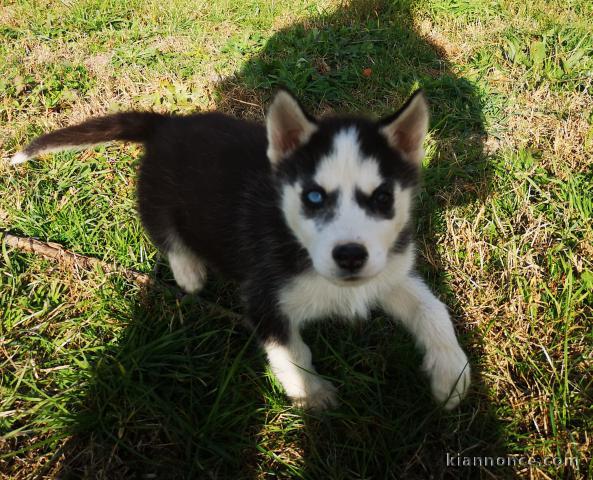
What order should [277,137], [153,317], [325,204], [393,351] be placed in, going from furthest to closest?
[153,317]
[393,351]
[277,137]
[325,204]

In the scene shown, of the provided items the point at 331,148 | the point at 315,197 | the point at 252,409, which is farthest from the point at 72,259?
the point at 331,148

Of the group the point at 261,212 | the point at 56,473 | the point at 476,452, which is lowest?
the point at 56,473

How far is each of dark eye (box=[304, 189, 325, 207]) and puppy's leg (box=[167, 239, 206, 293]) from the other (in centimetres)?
119

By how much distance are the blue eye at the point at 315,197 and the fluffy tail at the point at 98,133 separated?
149 centimetres

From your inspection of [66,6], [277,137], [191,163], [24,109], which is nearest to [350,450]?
[277,137]

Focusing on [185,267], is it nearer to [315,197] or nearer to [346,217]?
[315,197]

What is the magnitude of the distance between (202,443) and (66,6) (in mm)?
5560

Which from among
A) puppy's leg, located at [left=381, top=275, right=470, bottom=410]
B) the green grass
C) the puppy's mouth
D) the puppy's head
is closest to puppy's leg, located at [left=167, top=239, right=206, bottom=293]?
the green grass

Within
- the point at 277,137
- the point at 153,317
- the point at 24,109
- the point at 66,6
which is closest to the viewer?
the point at 277,137

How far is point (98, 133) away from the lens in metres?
3.11

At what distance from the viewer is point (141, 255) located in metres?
3.27

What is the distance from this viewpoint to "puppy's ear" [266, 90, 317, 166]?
2.30 meters

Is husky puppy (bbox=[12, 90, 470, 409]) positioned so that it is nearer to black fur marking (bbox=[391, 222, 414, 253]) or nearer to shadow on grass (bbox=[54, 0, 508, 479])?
black fur marking (bbox=[391, 222, 414, 253])

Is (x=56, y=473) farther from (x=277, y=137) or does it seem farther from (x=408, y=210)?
(x=408, y=210)
